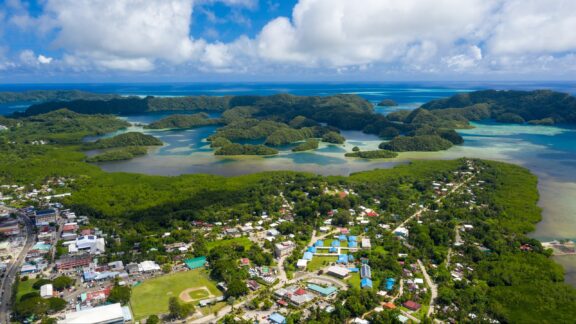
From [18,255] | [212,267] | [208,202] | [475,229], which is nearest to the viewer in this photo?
[212,267]

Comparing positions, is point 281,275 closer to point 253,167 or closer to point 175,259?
point 175,259

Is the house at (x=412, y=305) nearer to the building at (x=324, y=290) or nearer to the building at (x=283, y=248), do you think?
the building at (x=324, y=290)

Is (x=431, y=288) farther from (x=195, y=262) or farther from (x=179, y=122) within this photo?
(x=179, y=122)

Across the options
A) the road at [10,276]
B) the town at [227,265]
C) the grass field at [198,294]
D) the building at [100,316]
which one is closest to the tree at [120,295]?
the town at [227,265]

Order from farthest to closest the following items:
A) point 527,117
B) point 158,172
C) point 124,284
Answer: point 527,117 < point 158,172 < point 124,284

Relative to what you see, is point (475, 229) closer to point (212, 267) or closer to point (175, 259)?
point (212, 267)

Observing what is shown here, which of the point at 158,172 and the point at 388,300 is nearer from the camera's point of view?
the point at 388,300

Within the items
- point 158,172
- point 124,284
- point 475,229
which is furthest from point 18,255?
point 475,229
